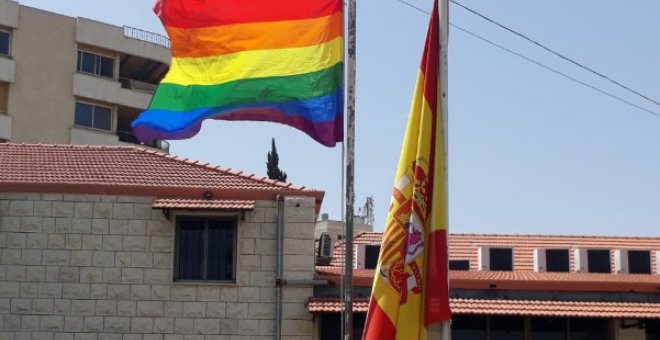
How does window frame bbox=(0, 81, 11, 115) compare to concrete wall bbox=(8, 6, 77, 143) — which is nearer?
window frame bbox=(0, 81, 11, 115)

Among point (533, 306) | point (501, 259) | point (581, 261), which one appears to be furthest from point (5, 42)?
point (533, 306)

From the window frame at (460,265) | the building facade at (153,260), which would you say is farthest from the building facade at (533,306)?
the window frame at (460,265)

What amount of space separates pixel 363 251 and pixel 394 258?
1155 centimetres

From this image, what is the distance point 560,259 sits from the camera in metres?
24.5

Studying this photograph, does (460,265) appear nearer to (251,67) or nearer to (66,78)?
(251,67)

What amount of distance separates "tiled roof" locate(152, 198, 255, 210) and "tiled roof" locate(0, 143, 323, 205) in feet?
0.85

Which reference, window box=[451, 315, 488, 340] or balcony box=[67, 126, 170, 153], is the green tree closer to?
balcony box=[67, 126, 170, 153]

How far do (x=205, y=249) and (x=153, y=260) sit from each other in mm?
958

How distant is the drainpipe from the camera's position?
64.4ft

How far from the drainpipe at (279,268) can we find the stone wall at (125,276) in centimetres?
10

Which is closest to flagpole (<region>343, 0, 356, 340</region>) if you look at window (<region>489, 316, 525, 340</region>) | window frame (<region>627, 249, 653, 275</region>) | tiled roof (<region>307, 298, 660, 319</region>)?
tiled roof (<region>307, 298, 660, 319</region>)

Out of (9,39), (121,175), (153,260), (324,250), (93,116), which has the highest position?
(9,39)

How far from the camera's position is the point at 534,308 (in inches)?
767

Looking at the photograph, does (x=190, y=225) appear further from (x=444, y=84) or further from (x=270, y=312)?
(x=444, y=84)
